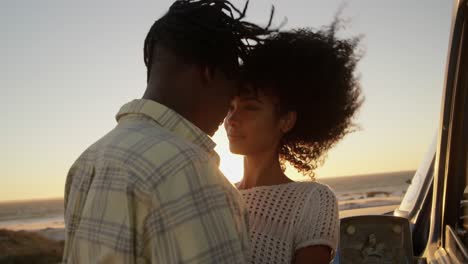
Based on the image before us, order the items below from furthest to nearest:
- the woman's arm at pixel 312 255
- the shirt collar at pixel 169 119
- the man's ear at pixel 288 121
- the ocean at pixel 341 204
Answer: the ocean at pixel 341 204, the man's ear at pixel 288 121, the woman's arm at pixel 312 255, the shirt collar at pixel 169 119

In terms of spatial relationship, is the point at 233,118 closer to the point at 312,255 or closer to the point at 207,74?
the point at 312,255

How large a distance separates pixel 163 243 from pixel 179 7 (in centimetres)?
77

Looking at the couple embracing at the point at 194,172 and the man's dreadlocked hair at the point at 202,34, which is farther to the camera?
the man's dreadlocked hair at the point at 202,34

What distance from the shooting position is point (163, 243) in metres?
1.51

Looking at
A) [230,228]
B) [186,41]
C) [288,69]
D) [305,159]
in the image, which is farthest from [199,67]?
[305,159]

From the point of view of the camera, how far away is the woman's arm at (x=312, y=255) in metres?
2.51

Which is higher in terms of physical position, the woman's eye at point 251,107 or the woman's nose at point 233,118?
the woman's eye at point 251,107

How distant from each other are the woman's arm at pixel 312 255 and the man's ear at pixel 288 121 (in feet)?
2.01

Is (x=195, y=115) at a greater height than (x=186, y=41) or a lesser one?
lesser

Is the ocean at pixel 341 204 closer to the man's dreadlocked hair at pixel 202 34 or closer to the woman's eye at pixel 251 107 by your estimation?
the woman's eye at pixel 251 107

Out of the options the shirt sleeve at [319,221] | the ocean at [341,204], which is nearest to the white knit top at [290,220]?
the shirt sleeve at [319,221]

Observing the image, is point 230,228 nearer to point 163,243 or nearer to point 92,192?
point 163,243

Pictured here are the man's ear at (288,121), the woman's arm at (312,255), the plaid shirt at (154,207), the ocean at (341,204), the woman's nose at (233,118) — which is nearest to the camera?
the plaid shirt at (154,207)

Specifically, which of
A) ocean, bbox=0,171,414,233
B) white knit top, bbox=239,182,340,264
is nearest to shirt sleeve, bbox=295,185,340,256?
white knit top, bbox=239,182,340,264
